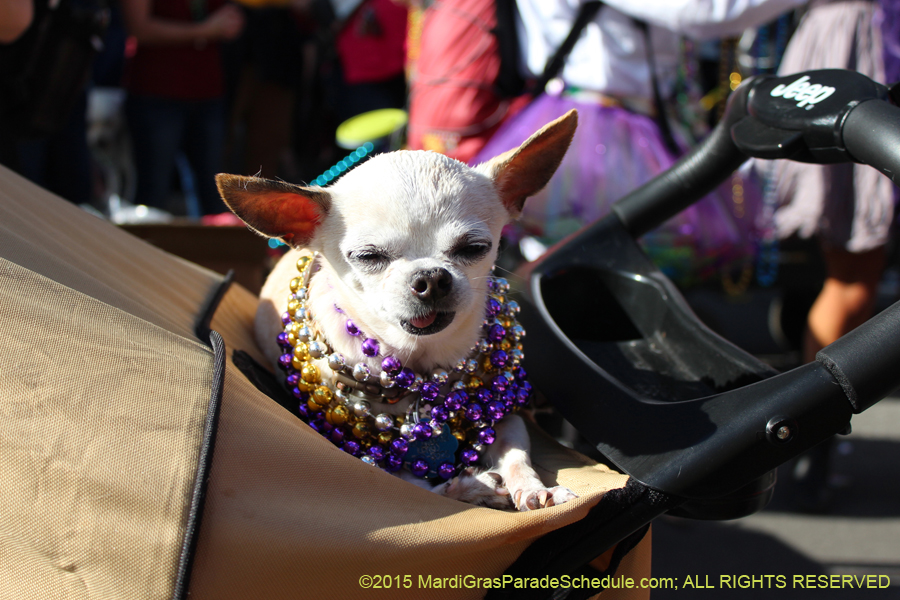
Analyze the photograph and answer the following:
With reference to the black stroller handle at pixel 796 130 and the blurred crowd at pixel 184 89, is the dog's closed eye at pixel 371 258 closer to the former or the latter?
the black stroller handle at pixel 796 130

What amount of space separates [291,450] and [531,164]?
0.82 m

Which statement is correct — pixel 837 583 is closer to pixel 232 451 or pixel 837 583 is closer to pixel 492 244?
pixel 492 244

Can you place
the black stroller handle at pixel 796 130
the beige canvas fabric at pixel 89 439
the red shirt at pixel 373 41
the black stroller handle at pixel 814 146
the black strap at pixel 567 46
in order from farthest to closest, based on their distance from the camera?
the red shirt at pixel 373 41 < the black strap at pixel 567 46 < the black stroller handle at pixel 796 130 < the black stroller handle at pixel 814 146 < the beige canvas fabric at pixel 89 439

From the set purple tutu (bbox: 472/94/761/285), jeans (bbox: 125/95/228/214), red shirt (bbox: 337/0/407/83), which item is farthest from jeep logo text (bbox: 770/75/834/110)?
red shirt (bbox: 337/0/407/83)

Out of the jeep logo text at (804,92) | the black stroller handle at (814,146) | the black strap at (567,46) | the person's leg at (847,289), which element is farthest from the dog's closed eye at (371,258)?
the person's leg at (847,289)

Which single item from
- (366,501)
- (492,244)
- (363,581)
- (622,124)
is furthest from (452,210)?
(622,124)

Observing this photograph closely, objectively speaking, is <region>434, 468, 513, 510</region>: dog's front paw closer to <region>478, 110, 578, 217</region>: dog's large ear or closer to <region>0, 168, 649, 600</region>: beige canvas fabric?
<region>0, 168, 649, 600</region>: beige canvas fabric

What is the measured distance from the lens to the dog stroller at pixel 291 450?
88 centimetres

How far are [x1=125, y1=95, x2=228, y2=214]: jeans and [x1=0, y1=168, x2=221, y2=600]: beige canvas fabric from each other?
3005mm

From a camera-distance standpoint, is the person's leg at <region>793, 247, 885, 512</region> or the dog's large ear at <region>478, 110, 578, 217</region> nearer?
the dog's large ear at <region>478, 110, 578, 217</region>

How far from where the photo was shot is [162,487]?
90 centimetres

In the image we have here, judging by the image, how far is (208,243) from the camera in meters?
2.34

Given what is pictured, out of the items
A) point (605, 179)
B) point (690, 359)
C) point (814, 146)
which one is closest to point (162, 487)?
point (690, 359)

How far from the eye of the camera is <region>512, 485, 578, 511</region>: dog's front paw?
3.85 ft
